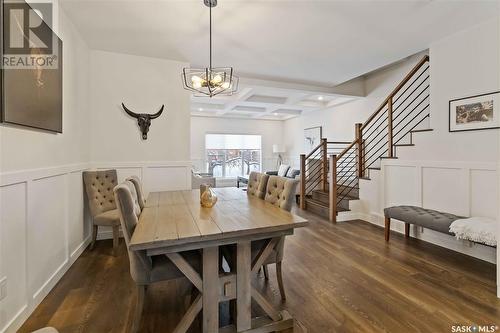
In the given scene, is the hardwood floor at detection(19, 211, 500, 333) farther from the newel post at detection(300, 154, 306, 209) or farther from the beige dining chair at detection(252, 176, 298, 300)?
the newel post at detection(300, 154, 306, 209)

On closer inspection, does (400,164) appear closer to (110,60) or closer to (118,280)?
(118,280)

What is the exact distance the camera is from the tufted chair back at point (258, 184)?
265cm

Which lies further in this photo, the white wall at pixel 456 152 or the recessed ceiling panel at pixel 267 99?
the recessed ceiling panel at pixel 267 99

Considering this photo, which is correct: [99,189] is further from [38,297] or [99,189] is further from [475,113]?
[475,113]

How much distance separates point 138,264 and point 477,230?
304 cm

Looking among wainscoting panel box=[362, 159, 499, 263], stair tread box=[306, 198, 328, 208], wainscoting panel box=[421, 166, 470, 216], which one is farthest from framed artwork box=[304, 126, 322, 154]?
wainscoting panel box=[421, 166, 470, 216]

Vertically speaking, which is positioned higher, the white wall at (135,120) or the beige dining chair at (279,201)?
the white wall at (135,120)

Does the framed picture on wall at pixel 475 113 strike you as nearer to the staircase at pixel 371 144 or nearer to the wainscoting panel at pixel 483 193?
the wainscoting panel at pixel 483 193

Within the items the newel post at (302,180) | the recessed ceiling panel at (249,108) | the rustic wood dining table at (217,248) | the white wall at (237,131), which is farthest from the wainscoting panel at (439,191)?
the white wall at (237,131)

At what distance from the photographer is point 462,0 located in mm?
2326

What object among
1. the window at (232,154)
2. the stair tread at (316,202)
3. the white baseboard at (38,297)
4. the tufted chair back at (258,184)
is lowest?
the white baseboard at (38,297)

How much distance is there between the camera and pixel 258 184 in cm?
279

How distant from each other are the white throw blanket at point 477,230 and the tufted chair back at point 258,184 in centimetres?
203

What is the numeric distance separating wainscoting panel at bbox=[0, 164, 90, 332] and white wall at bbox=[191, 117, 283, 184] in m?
5.83
